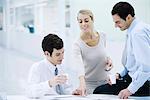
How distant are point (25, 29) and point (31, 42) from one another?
282mm

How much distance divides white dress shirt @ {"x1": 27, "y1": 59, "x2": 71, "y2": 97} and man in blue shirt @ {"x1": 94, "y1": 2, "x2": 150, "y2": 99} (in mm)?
379

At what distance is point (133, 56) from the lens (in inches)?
81.9

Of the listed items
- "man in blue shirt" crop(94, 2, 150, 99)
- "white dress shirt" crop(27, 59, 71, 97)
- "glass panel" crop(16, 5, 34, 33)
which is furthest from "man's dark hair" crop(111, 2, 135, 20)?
"glass panel" crop(16, 5, 34, 33)

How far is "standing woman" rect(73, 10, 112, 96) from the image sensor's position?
2.47 m

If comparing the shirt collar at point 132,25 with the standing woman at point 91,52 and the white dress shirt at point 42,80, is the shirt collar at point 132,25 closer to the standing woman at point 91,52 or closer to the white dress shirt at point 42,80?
the standing woman at point 91,52

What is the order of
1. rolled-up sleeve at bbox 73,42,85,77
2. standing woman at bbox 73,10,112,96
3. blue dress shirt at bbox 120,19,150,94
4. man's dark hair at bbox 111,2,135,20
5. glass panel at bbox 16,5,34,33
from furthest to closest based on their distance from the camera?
glass panel at bbox 16,5,34,33 → standing woman at bbox 73,10,112,96 → rolled-up sleeve at bbox 73,42,85,77 → man's dark hair at bbox 111,2,135,20 → blue dress shirt at bbox 120,19,150,94

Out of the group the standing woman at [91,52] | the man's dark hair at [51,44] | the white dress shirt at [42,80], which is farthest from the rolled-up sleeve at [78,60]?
the man's dark hair at [51,44]

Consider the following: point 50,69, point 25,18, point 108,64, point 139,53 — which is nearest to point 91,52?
point 108,64

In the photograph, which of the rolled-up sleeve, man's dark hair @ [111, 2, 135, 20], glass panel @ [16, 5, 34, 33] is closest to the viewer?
man's dark hair @ [111, 2, 135, 20]

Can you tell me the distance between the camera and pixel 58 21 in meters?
4.39

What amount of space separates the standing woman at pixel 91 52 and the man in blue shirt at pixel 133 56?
0.88 feet

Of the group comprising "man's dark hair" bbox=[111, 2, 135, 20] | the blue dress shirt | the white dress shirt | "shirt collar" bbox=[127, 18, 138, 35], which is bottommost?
the white dress shirt

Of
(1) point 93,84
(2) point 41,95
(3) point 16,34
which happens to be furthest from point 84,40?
(3) point 16,34

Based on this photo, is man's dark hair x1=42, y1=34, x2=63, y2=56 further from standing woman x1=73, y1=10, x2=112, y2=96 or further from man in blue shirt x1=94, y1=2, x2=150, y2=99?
man in blue shirt x1=94, y1=2, x2=150, y2=99
